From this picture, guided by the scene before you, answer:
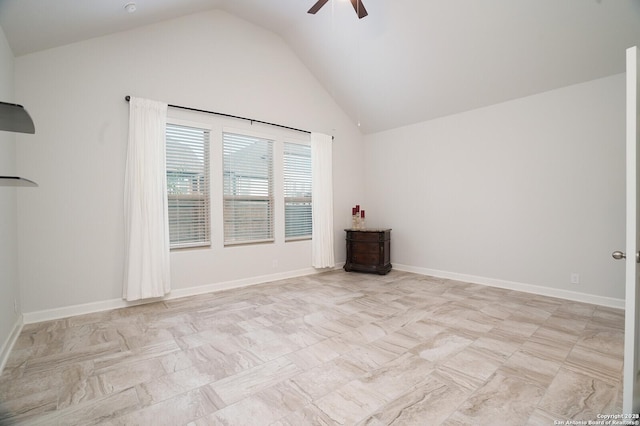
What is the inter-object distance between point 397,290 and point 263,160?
281cm

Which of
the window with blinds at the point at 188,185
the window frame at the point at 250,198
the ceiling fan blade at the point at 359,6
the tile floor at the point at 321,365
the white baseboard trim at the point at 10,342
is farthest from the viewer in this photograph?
the window frame at the point at 250,198

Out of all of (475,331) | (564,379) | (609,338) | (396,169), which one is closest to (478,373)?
(564,379)

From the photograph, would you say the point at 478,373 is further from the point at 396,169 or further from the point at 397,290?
the point at 396,169

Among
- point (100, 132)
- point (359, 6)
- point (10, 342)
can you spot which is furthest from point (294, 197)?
point (10, 342)

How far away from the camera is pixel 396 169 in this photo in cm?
539

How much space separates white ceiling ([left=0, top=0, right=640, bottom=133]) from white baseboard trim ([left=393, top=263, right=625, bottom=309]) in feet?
8.43

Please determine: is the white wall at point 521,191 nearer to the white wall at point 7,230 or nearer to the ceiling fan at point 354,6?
the ceiling fan at point 354,6

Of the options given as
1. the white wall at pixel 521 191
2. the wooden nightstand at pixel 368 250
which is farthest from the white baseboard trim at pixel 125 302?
the white wall at pixel 521 191

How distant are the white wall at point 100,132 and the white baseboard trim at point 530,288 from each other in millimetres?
2994

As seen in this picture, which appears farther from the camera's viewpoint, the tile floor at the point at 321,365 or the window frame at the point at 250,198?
the window frame at the point at 250,198

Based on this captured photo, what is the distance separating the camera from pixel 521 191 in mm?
3908

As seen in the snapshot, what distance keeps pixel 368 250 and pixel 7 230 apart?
4.42 meters

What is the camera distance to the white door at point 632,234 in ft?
4.46

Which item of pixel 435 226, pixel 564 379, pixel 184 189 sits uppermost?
pixel 184 189
